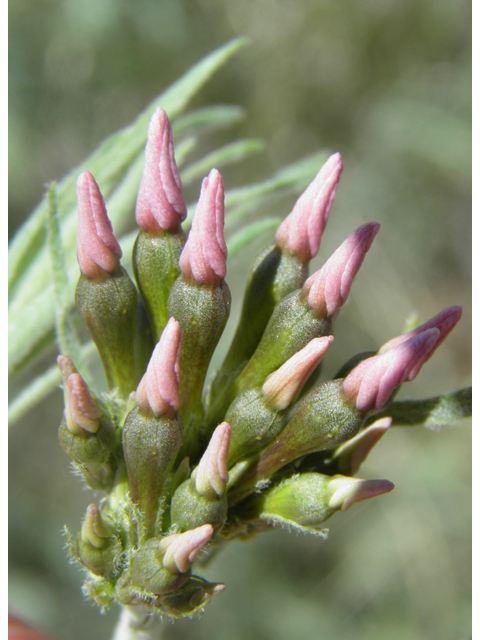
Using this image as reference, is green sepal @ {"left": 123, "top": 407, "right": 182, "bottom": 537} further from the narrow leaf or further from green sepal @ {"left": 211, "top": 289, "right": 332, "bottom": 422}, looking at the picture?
the narrow leaf

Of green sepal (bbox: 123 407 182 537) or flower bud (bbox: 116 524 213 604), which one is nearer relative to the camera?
flower bud (bbox: 116 524 213 604)

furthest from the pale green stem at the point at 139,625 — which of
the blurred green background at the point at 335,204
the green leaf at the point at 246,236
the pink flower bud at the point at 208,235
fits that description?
the blurred green background at the point at 335,204

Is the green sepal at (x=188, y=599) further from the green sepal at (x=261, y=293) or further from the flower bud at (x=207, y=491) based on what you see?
the green sepal at (x=261, y=293)

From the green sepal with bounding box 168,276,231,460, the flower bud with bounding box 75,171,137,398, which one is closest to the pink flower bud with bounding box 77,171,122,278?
the flower bud with bounding box 75,171,137,398

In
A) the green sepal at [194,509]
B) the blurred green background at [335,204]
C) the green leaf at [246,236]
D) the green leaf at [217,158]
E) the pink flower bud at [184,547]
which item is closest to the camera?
the pink flower bud at [184,547]

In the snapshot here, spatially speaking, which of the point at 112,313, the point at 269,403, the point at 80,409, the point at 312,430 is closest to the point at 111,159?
the point at 112,313

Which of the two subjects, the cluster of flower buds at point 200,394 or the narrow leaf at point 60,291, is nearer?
the cluster of flower buds at point 200,394

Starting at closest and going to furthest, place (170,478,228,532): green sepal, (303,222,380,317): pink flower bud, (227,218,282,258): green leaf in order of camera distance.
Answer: (170,478,228,532): green sepal < (303,222,380,317): pink flower bud < (227,218,282,258): green leaf
